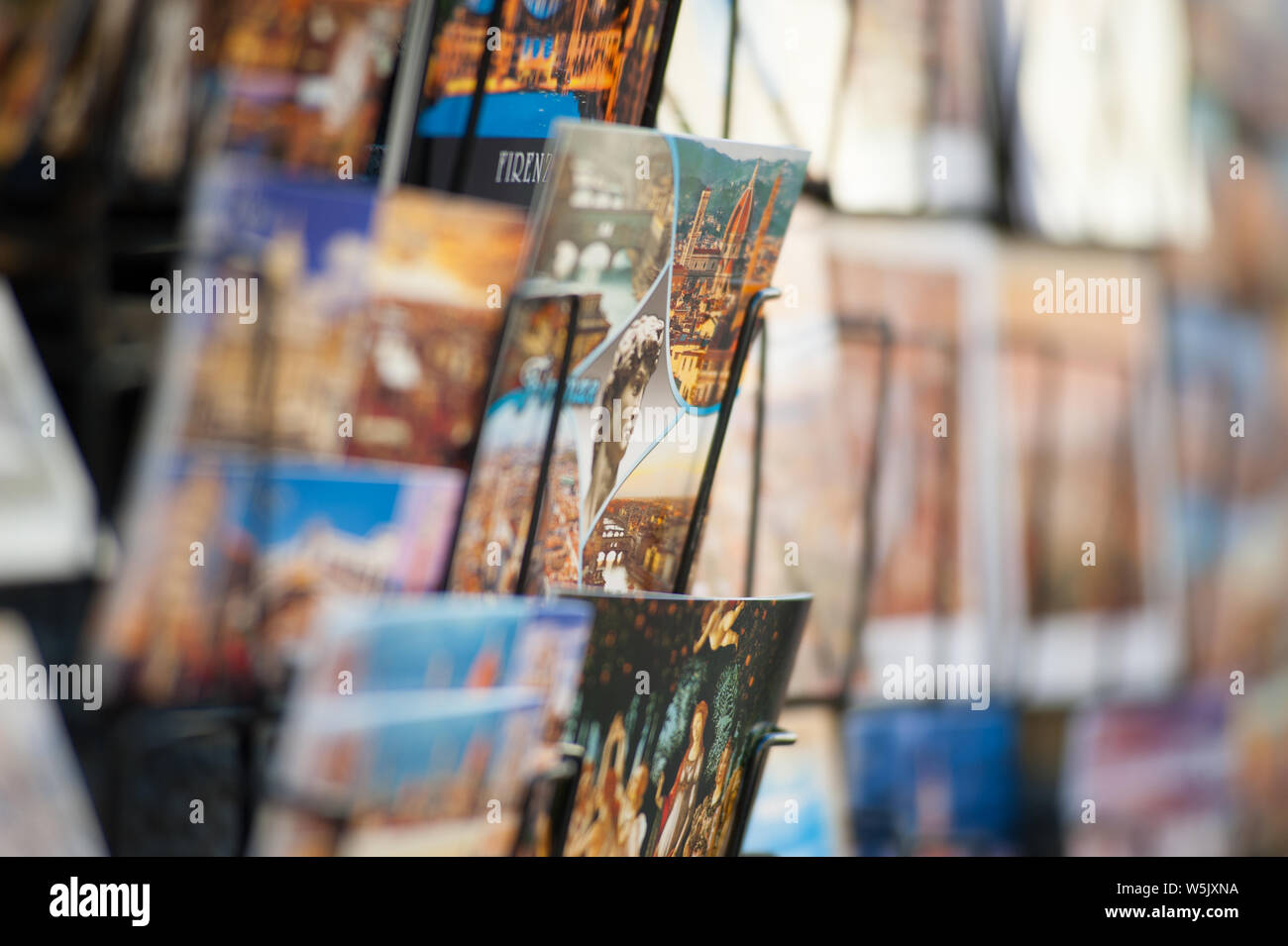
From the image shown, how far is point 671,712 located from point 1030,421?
988 millimetres

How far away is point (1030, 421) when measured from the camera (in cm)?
142

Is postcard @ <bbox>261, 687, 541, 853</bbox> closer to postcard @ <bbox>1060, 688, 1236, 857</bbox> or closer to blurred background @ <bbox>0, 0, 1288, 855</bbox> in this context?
blurred background @ <bbox>0, 0, 1288, 855</bbox>

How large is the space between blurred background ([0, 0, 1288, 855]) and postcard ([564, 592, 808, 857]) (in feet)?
1.52

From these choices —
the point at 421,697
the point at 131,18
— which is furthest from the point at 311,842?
the point at 131,18

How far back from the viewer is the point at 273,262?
2.09 ft

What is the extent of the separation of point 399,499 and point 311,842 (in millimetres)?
199

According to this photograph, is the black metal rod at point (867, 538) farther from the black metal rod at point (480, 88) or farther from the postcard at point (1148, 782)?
the black metal rod at point (480, 88)

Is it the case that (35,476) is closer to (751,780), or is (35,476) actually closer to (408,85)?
(408,85)

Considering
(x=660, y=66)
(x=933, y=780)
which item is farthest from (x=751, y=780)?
(x=933, y=780)

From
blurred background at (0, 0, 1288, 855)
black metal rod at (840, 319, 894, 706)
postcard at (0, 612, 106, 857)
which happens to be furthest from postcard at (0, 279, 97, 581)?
black metal rod at (840, 319, 894, 706)

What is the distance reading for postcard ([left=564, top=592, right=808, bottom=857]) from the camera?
0.53 meters

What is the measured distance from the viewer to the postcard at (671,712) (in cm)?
53

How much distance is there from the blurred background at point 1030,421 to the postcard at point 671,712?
0.46 metres

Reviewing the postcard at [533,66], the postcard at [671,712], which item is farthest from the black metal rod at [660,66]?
→ the postcard at [671,712]
